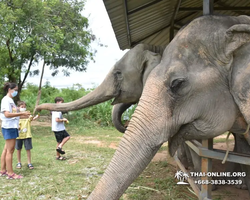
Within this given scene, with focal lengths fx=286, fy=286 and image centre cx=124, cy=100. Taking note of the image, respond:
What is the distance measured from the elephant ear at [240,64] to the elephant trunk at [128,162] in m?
0.63

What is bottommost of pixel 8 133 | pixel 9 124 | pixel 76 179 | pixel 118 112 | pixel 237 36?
pixel 76 179

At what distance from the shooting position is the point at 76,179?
5332 millimetres

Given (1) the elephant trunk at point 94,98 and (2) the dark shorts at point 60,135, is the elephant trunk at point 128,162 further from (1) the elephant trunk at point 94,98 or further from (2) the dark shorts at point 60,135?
(2) the dark shorts at point 60,135

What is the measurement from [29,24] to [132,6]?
8283 millimetres

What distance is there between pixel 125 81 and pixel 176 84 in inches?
76.1

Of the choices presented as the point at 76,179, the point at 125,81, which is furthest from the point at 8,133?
the point at 125,81

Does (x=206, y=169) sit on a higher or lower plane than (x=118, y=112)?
lower

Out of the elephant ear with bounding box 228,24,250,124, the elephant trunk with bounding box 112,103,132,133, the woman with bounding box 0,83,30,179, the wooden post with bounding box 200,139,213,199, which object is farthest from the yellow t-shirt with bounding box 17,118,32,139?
the elephant ear with bounding box 228,24,250,124

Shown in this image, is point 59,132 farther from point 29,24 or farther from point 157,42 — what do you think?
point 29,24

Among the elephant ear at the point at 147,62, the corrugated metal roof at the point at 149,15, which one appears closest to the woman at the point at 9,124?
the corrugated metal roof at the point at 149,15

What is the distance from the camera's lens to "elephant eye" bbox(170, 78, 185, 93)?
6.80 feet

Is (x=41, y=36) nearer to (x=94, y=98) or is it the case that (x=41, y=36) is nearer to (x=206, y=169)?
(x=94, y=98)

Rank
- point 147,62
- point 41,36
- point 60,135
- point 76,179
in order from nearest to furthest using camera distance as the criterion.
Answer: point 147,62 → point 76,179 → point 60,135 → point 41,36

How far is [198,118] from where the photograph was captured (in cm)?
216
